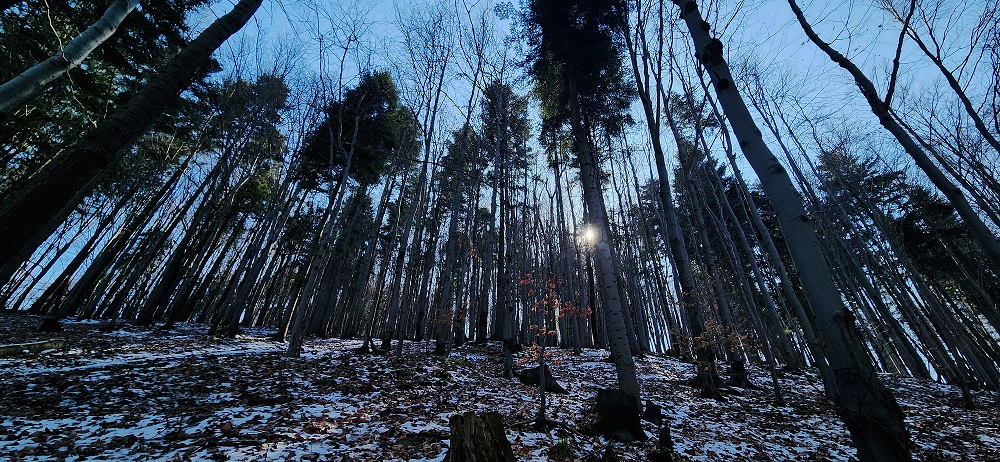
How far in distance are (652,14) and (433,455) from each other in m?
9.47

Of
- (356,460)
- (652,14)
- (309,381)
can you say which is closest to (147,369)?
(309,381)

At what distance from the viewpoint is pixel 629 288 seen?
2006 cm

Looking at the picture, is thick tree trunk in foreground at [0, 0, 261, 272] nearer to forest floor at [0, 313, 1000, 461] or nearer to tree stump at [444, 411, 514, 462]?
forest floor at [0, 313, 1000, 461]

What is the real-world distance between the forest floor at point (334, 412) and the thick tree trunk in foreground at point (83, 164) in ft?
7.79

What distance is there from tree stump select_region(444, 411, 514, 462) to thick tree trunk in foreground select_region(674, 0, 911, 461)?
2269 millimetres

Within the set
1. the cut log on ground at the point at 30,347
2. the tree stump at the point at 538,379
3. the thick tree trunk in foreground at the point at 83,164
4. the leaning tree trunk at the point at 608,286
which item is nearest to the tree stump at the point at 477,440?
the leaning tree trunk at the point at 608,286

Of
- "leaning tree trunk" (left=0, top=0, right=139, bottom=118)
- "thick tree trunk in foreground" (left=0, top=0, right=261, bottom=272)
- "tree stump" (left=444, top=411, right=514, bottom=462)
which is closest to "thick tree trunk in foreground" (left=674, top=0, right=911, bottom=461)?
"tree stump" (left=444, top=411, right=514, bottom=462)

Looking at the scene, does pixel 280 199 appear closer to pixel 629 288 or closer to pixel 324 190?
pixel 324 190

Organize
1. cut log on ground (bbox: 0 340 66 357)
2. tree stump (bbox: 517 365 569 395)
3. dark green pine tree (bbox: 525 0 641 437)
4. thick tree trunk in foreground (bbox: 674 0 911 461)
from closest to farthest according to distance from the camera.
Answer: thick tree trunk in foreground (bbox: 674 0 911 461) → cut log on ground (bbox: 0 340 66 357) → tree stump (bbox: 517 365 569 395) → dark green pine tree (bbox: 525 0 641 437)

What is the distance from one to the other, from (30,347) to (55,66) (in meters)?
8.65

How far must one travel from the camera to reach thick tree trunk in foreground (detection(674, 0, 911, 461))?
210cm

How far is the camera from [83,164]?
2.50 metres

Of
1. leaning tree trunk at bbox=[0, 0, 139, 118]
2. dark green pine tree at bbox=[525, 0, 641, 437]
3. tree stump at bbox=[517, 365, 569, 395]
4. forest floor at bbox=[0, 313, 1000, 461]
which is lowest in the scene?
forest floor at bbox=[0, 313, 1000, 461]

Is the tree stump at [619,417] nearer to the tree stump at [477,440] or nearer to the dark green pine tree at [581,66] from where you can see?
the tree stump at [477,440]
